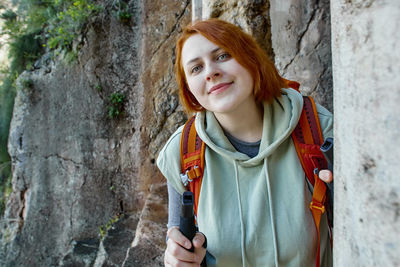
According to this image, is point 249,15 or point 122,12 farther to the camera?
point 122,12

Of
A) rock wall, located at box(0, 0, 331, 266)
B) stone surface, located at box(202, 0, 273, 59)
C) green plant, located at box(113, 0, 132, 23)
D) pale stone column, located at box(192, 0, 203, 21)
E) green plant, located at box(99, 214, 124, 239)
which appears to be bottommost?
green plant, located at box(99, 214, 124, 239)

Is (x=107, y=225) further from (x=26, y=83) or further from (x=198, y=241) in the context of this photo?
(x=198, y=241)

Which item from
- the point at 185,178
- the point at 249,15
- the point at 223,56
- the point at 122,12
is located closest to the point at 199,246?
the point at 185,178

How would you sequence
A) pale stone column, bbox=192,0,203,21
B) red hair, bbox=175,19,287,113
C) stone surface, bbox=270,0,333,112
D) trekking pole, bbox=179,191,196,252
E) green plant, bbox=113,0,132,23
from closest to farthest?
1. trekking pole, bbox=179,191,196,252
2. red hair, bbox=175,19,287,113
3. stone surface, bbox=270,0,333,112
4. pale stone column, bbox=192,0,203,21
5. green plant, bbox=113,0,132,23

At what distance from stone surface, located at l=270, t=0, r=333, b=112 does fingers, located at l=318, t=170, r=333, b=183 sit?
122 centimetres

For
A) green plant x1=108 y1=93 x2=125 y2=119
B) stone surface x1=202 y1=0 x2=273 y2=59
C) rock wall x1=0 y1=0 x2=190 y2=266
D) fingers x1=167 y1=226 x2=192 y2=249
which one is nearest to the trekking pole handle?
fingers x1=167 y1=226 x2=192 y2=249

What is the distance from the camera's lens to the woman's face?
115 centimetres

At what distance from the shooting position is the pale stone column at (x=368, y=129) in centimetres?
51

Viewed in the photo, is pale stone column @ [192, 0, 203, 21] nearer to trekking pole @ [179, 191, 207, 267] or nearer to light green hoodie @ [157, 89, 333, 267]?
light green hoodie @ [157, 89, 333, 267]

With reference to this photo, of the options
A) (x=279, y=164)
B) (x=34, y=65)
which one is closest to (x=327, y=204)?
(x=279, y=164)

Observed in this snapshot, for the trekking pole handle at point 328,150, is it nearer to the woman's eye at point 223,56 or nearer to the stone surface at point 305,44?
the woman's eye at point 223,56

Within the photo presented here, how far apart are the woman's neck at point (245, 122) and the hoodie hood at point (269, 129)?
45 mm

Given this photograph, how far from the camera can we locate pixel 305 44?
7.35 ft

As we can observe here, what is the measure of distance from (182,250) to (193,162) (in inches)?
14.8
